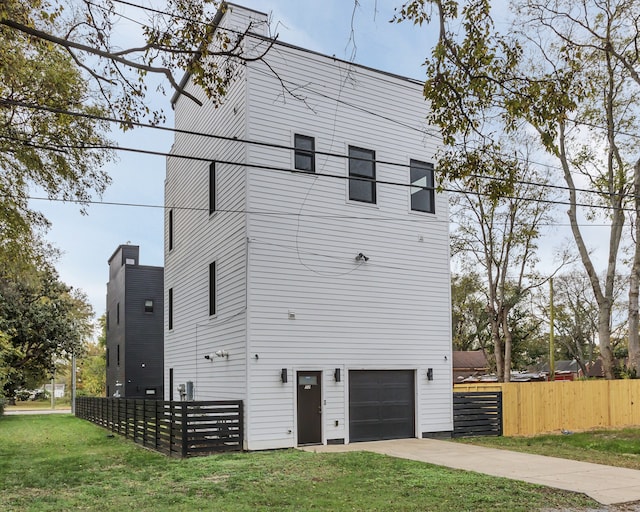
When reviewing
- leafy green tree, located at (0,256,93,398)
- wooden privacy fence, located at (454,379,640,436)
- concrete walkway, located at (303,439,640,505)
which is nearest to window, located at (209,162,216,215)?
concrete walkway, located at (303,439,640,505)

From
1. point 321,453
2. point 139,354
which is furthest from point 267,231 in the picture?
point 139,354

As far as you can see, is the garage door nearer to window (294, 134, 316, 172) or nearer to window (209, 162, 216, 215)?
window (294, 134, 316, 172)

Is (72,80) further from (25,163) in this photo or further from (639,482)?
(639,482)

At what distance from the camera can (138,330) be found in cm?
3381

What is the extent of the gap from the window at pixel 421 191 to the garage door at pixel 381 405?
4223 mm

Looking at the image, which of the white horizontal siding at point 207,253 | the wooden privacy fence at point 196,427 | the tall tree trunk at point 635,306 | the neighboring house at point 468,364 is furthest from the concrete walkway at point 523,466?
the neighboring house at point 468,364

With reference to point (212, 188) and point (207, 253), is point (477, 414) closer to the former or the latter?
point (207, 253)

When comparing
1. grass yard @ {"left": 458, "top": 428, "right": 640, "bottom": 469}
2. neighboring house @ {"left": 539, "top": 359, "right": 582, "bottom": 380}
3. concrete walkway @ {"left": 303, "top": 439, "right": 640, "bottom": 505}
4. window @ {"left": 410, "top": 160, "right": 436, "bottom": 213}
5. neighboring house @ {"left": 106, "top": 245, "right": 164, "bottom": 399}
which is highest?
window @ {"left": 410, "top": 160, "right": 436, "bottom": 213}

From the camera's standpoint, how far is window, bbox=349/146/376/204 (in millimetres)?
16008

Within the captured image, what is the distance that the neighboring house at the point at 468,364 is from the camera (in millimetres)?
58031

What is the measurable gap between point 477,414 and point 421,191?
5.98 meters

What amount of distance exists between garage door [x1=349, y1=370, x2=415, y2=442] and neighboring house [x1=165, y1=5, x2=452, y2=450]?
0.03 meters

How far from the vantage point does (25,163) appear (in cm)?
1375

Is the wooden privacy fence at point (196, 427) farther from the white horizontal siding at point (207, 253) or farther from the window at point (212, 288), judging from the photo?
the window at point (212, 288)
